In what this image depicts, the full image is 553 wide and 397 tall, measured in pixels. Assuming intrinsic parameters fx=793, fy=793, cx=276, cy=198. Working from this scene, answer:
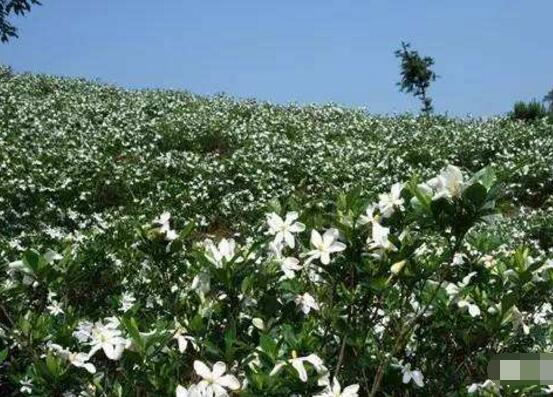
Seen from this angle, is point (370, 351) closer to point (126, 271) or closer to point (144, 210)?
point (126, 271)

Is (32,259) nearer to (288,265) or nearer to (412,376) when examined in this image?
(288,265)

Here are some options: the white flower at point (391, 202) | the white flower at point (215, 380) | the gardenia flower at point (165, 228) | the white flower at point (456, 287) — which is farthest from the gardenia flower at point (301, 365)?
the gardenia flower at point (165, 228)

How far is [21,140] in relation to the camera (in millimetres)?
15391

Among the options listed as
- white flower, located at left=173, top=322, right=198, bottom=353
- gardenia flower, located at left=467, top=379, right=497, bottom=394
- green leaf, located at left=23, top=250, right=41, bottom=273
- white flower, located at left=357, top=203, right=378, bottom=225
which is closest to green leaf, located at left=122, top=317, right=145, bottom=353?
white flower, located at left=173, top=322, right=198, bottom=353

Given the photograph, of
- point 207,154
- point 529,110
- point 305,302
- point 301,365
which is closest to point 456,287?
point 305,302

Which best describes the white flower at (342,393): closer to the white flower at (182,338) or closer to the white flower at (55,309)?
the white flower at (182,338)

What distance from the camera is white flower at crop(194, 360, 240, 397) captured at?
274cm

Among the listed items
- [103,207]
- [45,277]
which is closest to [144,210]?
[103,207]

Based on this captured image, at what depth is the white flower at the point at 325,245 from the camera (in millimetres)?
3088

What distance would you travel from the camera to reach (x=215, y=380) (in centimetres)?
278

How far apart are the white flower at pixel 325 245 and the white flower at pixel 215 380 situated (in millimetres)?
585

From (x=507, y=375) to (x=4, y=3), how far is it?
14.4 metres

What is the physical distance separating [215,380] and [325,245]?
0.70 meters

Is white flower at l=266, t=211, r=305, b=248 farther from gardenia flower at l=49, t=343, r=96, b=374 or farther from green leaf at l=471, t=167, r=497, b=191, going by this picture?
gardenia flower at l=49, t=343, r=96, b=374
